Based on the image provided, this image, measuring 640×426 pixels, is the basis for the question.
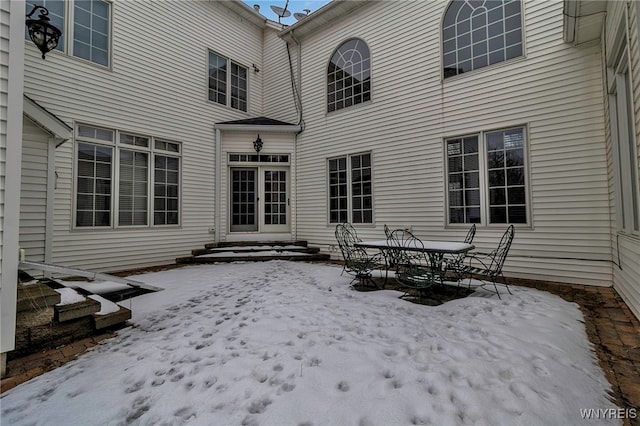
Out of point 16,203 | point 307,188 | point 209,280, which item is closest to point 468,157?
point 307,188

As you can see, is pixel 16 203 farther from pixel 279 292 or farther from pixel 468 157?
pixel 468 157

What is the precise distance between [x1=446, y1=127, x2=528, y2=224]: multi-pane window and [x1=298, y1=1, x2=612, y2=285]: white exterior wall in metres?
0.15

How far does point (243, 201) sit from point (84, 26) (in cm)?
488

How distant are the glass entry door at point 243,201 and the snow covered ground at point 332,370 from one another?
15.6 feet

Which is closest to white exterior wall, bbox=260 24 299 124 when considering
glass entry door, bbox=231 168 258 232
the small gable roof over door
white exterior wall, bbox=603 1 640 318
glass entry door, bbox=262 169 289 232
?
the small gable roof over door

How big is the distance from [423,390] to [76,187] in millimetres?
6771

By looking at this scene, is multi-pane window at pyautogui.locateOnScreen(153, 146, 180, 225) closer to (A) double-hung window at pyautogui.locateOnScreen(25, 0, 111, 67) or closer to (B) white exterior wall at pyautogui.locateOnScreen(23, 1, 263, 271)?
(B) white exterior wall at pyautogui.locateOnScreen(23, 1, 263, 271)

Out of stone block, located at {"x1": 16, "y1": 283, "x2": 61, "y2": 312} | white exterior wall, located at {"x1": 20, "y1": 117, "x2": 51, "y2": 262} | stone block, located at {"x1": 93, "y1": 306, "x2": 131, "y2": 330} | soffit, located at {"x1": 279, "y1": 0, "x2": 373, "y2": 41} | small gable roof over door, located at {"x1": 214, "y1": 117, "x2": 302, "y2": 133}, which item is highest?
soffit, located at {"x1": 279, "y1": 0, "x2": 373, "y2": 41}

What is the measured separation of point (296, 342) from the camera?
2.55m

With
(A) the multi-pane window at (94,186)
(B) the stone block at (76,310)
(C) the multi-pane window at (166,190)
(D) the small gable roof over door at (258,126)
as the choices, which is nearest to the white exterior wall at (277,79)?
(D) the small gable roof over door at (258,126)

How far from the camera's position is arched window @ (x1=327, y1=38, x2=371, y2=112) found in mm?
7266


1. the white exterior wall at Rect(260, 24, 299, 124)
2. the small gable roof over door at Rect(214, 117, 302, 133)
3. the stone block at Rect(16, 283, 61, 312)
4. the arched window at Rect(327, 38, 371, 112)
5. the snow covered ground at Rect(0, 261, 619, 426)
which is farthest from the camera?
the white exterior wall at Rect(260, 24, 299, 124)

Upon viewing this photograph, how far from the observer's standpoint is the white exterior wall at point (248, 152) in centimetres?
799

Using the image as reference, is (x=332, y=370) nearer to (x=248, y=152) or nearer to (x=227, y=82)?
(x=248, y=152)
